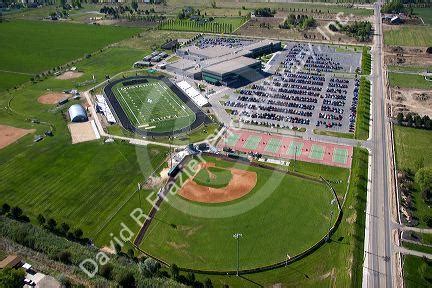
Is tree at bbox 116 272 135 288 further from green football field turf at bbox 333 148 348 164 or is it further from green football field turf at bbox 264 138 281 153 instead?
green football field turf at bbox 333 148 348 164

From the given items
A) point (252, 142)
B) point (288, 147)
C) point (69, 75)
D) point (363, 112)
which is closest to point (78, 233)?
point (252, 142)

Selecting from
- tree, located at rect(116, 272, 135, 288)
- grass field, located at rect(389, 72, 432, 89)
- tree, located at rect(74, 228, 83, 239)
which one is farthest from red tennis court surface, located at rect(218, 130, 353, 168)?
grass field, located at rect(389, 72, 432, 89)

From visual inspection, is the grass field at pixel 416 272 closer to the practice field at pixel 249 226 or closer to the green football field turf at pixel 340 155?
the practice field at pixel 249 226

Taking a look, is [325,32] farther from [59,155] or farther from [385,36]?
[59,155]

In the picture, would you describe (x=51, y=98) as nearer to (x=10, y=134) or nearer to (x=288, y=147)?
(x=10, y=134)

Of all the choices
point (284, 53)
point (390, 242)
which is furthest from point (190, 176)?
point (284, 53)
